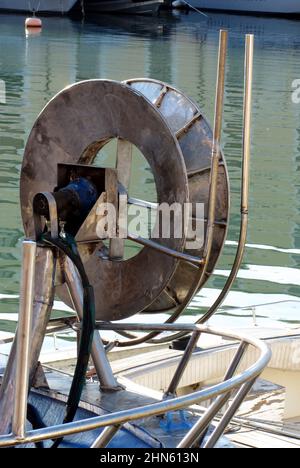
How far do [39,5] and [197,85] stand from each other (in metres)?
27.1

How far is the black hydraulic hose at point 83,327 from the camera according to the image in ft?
12.2

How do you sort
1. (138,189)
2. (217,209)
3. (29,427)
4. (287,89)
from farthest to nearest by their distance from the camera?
(287,89) < (138,189) < (217,209) < (29,427)

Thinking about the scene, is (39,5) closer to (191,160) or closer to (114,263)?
(191,160)

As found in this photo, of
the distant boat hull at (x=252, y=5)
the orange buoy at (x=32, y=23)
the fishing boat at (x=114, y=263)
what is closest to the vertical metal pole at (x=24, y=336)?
the fishing boat at (x=114, y=263)

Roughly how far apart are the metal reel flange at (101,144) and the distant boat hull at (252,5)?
5963 cm

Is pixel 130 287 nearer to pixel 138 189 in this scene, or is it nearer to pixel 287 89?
pixel 138 189

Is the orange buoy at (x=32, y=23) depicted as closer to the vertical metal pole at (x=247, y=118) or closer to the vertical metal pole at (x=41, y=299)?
the vertical metal pole at (x=247, y=118)

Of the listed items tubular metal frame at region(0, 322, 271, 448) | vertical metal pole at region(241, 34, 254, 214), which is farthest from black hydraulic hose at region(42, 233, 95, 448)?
vertical metal pole at region(241, 34, 254, 214)

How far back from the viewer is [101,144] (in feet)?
15.1

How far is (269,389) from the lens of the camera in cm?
761

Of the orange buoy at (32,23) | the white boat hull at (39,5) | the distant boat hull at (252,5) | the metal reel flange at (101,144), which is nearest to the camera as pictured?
the metal reel flange at (101,144)
